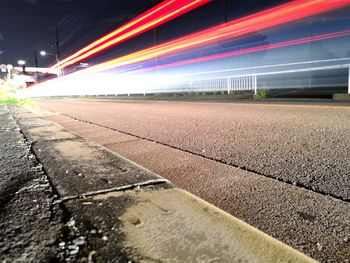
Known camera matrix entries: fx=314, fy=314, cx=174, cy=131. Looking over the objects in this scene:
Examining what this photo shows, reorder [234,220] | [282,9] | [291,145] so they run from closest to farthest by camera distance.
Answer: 1. [234,220]
2. [291,145]
3. [282,9]

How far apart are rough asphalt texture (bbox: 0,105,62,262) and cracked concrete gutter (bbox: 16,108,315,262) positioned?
0.23ft

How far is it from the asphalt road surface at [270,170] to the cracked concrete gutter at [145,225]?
33 centimetres

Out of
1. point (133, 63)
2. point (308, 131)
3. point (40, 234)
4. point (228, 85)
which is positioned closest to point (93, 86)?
point (133, 63)

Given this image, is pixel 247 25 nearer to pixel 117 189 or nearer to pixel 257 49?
pixel 257 49

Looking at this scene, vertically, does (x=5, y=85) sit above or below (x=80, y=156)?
above

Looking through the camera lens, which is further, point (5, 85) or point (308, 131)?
point (5, 85)

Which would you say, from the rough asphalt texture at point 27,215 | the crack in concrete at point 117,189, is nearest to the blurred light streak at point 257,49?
the crack in concrete at point 117,189

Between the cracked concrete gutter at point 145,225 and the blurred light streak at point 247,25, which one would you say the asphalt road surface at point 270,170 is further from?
the blurred light streak at point 247,25

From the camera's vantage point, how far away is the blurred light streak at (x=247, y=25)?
17.2 metres

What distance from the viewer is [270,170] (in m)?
2.95

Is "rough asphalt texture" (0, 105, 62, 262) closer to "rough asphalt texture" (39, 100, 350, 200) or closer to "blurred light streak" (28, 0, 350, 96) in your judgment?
"rough asphalt texture" (39, 100, 350, 200)

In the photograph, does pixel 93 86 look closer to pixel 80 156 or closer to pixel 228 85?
pixel 228 85

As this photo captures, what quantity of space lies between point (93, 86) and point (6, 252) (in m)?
39.3

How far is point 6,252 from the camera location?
52.6 inches
